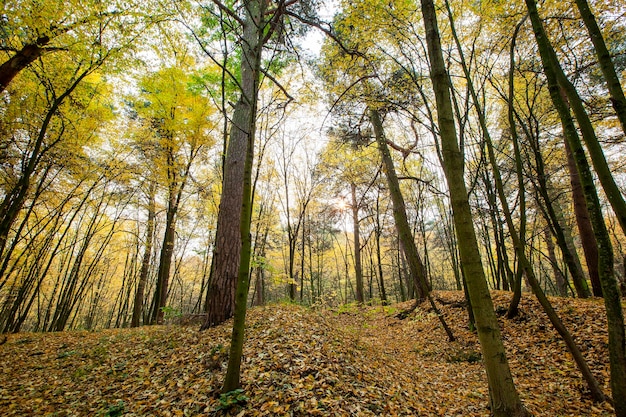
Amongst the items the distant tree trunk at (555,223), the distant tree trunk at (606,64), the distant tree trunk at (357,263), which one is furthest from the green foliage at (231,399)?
the distant tree trunk at (357,263)

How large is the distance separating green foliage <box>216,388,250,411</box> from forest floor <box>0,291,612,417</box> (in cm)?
1

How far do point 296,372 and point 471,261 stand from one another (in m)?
2.47

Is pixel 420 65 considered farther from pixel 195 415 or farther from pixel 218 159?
pixel 218 159

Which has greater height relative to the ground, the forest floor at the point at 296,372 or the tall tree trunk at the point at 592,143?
the tall tree trunk at the point at 592,143

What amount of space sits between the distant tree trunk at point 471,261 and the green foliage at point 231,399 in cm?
221

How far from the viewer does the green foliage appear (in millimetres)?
2440

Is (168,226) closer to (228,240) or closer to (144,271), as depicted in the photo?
(144,271)

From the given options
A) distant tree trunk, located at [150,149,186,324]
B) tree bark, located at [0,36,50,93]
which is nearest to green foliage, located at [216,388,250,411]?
distant tree trunk, located at [150,149,186,324]

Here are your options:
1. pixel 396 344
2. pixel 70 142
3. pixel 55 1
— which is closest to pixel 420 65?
pixel 396 344

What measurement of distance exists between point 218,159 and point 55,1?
23.1 feet

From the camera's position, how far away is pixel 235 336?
8.25ft

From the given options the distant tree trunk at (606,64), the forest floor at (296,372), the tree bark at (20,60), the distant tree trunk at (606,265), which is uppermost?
the tree bark at (20,60)

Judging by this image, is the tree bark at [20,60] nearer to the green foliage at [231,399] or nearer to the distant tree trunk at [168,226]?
the distant tree trunk at [168,226]

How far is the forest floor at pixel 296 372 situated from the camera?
2688 mm
